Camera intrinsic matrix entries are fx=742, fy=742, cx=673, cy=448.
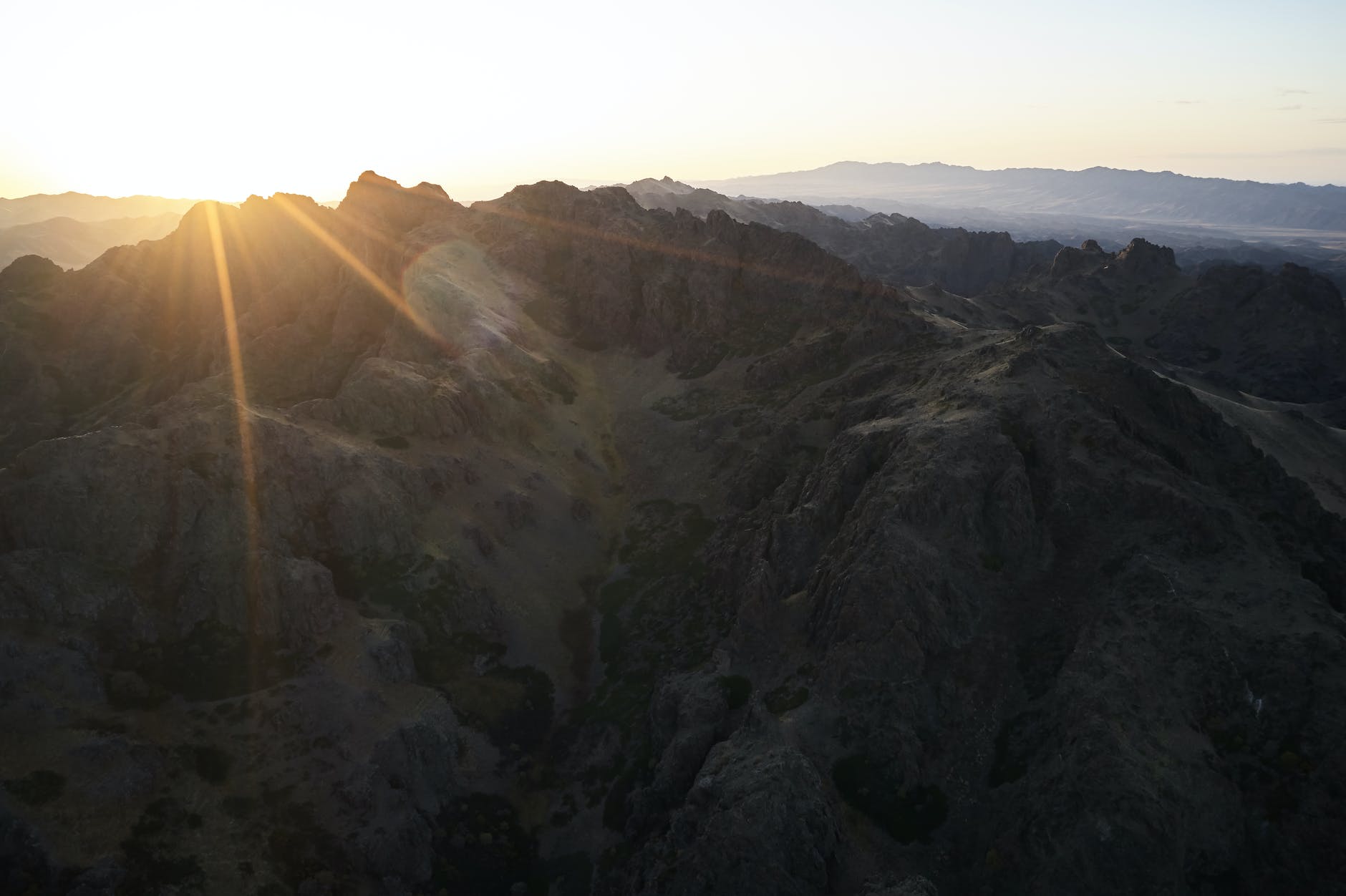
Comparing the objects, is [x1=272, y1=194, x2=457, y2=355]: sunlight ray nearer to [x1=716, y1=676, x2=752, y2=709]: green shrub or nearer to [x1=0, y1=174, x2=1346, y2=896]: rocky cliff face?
[x1=0, y1=174, x2=1346, y2=896]: rocky cliff face

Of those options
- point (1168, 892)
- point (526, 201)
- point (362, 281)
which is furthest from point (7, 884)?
point (526, 201)

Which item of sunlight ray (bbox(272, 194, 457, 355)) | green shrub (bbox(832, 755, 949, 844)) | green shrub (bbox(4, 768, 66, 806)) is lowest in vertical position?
green shrub (bbox(832, 755, 949, 844))

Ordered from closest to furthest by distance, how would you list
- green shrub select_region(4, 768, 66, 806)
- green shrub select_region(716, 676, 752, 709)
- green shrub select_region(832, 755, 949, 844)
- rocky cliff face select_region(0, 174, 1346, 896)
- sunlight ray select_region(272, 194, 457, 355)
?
1. rocky cliff face select_region(0, 174, 1346, 896)
2. green shrub select_region(4, 768, 66, 806)
3. green shrub select_region(832, 755, 949, 844)
4. green shrub select_region(716, 676, 752, 709)
5. sunlight ray select_region(272, 194, 457, 355)

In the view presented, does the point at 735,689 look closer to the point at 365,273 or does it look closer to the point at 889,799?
the point at 889,799

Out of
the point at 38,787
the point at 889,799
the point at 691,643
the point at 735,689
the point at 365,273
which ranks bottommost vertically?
the point at 691,643

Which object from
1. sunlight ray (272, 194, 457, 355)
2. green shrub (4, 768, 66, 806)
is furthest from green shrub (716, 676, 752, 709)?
sunlight ray (272, 194, 457, 355)

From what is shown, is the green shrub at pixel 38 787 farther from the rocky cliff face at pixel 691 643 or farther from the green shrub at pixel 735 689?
the green shrub at pixel 735 689

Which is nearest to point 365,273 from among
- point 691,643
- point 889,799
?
point 691,643

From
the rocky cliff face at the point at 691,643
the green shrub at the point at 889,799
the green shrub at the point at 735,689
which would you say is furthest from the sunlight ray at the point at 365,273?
the green shrub at the point at 889,799
